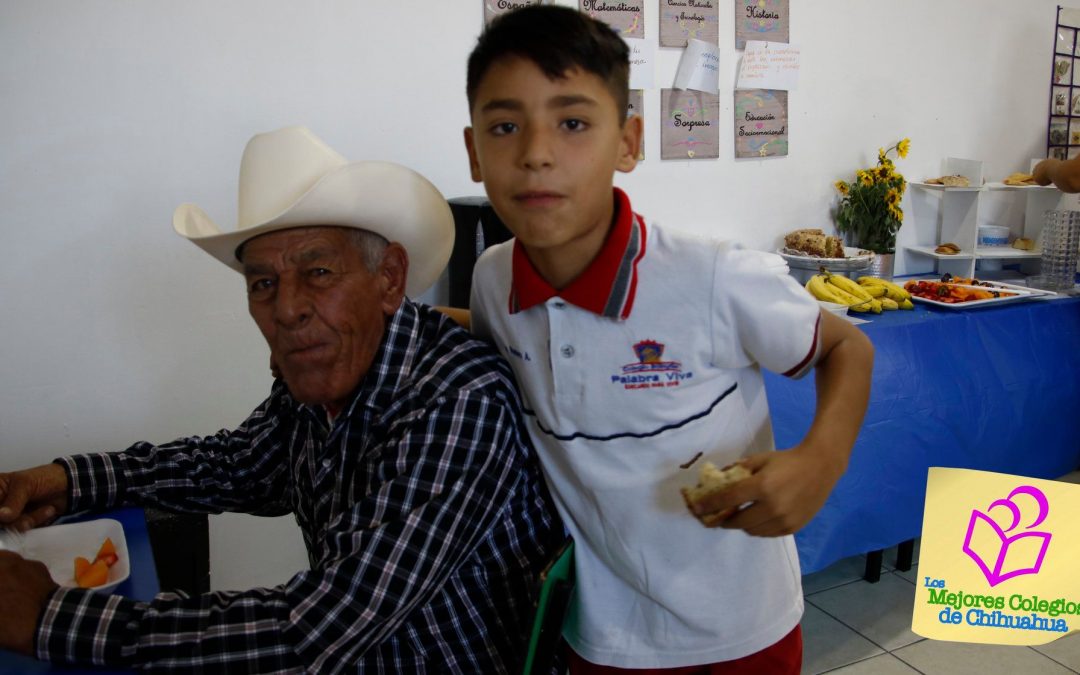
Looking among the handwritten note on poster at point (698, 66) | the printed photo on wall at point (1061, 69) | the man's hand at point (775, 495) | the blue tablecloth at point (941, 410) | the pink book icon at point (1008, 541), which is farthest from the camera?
the printed photo on wall at point (1061, 69)

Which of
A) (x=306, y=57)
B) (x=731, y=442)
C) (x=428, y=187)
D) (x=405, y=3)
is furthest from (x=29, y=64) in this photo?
(x=731, y=442)

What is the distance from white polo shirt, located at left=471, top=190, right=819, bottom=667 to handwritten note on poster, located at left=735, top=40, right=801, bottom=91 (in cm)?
239

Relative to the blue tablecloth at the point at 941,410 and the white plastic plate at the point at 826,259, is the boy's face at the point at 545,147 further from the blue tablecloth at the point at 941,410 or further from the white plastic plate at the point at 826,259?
the white plastic plate at the point at 826,259

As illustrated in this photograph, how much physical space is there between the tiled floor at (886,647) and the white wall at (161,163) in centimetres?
183

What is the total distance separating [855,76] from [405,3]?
2.18 m

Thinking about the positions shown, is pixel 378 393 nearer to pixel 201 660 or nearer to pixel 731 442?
pixel 201 660

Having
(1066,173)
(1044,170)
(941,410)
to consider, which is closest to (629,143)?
(941,410)

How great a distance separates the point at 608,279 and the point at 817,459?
388 millimetres

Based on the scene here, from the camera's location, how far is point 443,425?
112 cm

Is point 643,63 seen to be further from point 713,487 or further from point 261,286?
point 713,487

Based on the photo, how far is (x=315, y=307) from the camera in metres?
1.21

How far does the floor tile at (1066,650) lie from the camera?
8.15 ft

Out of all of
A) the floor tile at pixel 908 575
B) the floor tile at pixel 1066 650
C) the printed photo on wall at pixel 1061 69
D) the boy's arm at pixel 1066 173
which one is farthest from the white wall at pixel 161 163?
the printed photo on wall at pixel 1061 69

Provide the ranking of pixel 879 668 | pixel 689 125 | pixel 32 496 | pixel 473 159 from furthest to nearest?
1. pixel 689 125
2. pixel 879 668
3. pixel 32 496
4. pixel 473 159
